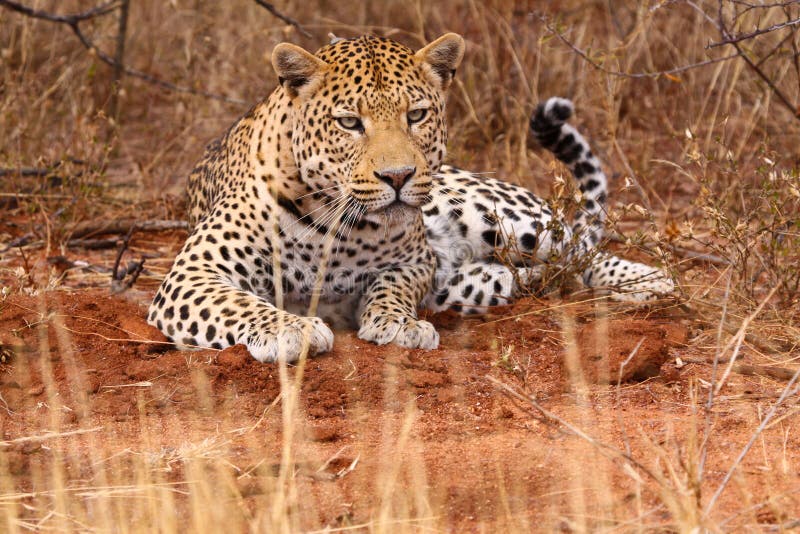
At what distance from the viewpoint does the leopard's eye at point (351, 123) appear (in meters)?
5.51

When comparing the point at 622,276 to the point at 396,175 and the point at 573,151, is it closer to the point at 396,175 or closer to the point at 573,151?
the point at 573,151

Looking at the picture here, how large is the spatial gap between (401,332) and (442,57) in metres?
1.47

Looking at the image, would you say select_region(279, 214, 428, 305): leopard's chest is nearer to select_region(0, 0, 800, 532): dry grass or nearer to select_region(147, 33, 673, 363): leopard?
select_region(147, 33, 673, 363): leopard

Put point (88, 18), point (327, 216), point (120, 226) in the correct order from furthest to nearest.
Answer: point (88, 18) < point (120, 226) < point (327, 216)

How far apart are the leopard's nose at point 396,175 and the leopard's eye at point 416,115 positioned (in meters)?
0.37

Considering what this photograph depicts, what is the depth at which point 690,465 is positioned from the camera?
330 cm

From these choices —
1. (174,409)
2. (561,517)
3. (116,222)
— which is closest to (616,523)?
(561,517)

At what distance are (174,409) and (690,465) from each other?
2278 mm

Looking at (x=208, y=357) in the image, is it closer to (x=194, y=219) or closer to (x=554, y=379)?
(x=554, y=379)

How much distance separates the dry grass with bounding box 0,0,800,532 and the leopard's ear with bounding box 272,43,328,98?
150cm

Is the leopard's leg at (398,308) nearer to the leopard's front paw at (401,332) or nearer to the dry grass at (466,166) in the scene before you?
the leopard's front paw at (401,332)

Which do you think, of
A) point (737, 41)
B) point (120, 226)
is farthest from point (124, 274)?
point (737, 41)

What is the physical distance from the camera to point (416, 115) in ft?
18.4

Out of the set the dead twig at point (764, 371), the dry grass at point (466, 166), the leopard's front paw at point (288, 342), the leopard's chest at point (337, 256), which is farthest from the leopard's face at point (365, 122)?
the dead twig at point (764, 371)
